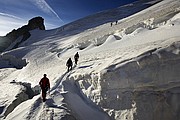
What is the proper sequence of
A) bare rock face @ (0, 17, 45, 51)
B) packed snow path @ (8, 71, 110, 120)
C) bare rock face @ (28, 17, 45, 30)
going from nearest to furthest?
packed snow path @ (8, 71, 110, 120) < bare rock face @ (0, 17, 45, 51) < bare rock face @ (28, 17, 45, 30)

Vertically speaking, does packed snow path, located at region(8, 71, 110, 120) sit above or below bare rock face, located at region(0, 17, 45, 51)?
below

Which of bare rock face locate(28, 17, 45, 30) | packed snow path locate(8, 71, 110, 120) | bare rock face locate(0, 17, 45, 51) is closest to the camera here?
packed snow path locate(8, 71, 110, 120)

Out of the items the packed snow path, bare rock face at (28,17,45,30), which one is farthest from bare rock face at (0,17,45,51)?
the packed snow path

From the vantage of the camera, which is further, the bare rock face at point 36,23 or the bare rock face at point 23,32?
the bare rock face at point 36,23

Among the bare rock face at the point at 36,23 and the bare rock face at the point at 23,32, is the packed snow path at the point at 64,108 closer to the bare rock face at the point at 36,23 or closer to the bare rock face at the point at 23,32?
the bare rock face at the point at 23,32

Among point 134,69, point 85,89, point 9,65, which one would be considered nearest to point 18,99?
point 85,89

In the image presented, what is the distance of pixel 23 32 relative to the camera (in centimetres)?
7175

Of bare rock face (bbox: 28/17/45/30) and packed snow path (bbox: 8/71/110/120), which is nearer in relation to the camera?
packed snow path (bbox: 8/71/110/120)

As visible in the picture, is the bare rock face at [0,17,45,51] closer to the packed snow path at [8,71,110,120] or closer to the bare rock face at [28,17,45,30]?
the bare rock face at [28,17,45,30]

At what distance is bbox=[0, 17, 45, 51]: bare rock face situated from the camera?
6731 centimetres

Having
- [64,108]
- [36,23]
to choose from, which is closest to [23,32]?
[36,23]

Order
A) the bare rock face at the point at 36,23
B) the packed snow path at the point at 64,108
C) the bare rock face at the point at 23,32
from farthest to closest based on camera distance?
1. the bare rock face at the point at 36,23
2. the bare rock face at the point at 23,32
3. the packed snow path at the point at 64,108

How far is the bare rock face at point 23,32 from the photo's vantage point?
2650 inches

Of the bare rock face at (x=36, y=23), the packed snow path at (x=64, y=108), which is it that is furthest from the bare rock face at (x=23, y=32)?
the packed snow path at (x=64, y=108)
